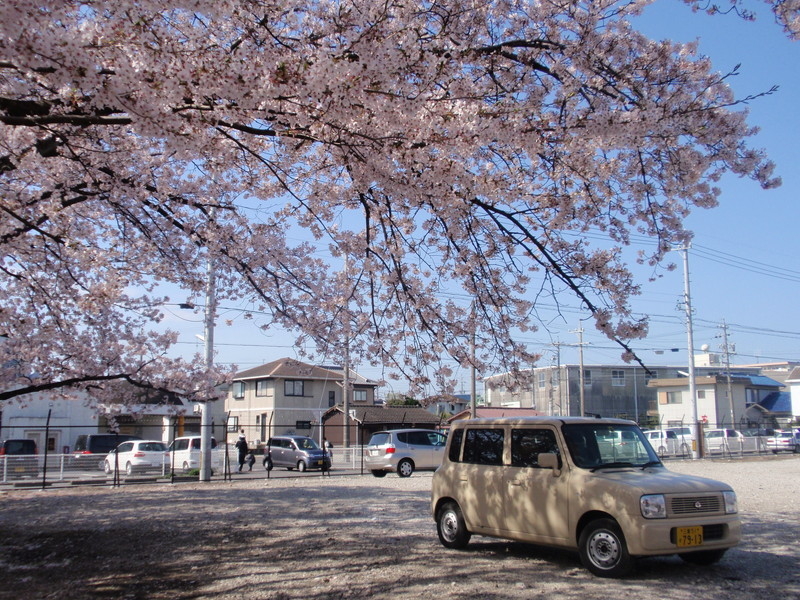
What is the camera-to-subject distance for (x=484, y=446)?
27.5 feet

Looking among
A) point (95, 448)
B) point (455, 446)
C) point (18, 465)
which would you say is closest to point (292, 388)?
point (95, 448)

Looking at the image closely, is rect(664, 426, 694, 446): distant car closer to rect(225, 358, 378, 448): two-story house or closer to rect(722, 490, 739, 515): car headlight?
rect(225, 358, 378, 448): two-story house

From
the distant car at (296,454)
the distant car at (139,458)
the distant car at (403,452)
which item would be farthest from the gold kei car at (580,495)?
the distant car at (296,454)

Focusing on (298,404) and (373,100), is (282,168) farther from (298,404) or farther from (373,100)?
(298,404)

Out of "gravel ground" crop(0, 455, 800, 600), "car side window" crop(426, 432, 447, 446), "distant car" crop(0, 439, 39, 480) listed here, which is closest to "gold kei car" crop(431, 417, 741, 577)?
"gravel ground" crop(0, 455, 800, 600)

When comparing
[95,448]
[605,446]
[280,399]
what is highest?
[280,399]

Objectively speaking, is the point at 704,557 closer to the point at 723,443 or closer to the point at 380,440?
the point at 380,440

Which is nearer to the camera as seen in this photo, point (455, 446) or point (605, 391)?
point (455, 446)

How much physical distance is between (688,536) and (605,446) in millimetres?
1279

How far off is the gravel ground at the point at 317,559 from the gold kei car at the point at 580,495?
33 centimetres

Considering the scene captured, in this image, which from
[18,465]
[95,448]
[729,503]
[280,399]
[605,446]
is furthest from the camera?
[280,399]

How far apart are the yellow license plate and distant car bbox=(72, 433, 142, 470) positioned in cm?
2052

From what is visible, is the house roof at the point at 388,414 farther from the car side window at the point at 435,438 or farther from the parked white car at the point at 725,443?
the car side window at the point at 435,438

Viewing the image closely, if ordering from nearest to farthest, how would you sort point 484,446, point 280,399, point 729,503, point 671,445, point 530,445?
point 729,503 → point 530,445 → point 484,446 → point 671,445 → point 280,399
